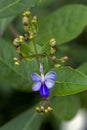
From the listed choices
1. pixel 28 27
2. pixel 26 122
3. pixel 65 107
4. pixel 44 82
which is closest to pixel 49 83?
pixel 44 82

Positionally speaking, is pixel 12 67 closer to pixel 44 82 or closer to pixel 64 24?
pixel 44 82

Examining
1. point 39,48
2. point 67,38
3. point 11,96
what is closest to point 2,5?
point 39,48

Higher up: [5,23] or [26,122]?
[5,23]

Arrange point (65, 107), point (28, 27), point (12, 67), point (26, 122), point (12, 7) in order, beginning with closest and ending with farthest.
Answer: point (28, 27) → point (12, 7) → point (12, 67) → point (26, 122) → point (65, 107)

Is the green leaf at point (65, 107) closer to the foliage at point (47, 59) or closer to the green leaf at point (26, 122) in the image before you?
the foliage at point (47, 59)

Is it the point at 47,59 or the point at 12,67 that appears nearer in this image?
the point at 47,59

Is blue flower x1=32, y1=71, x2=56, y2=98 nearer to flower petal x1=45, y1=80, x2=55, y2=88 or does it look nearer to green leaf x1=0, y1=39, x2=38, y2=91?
flower petal x1=45, y1=80, x2=55, y2=88
